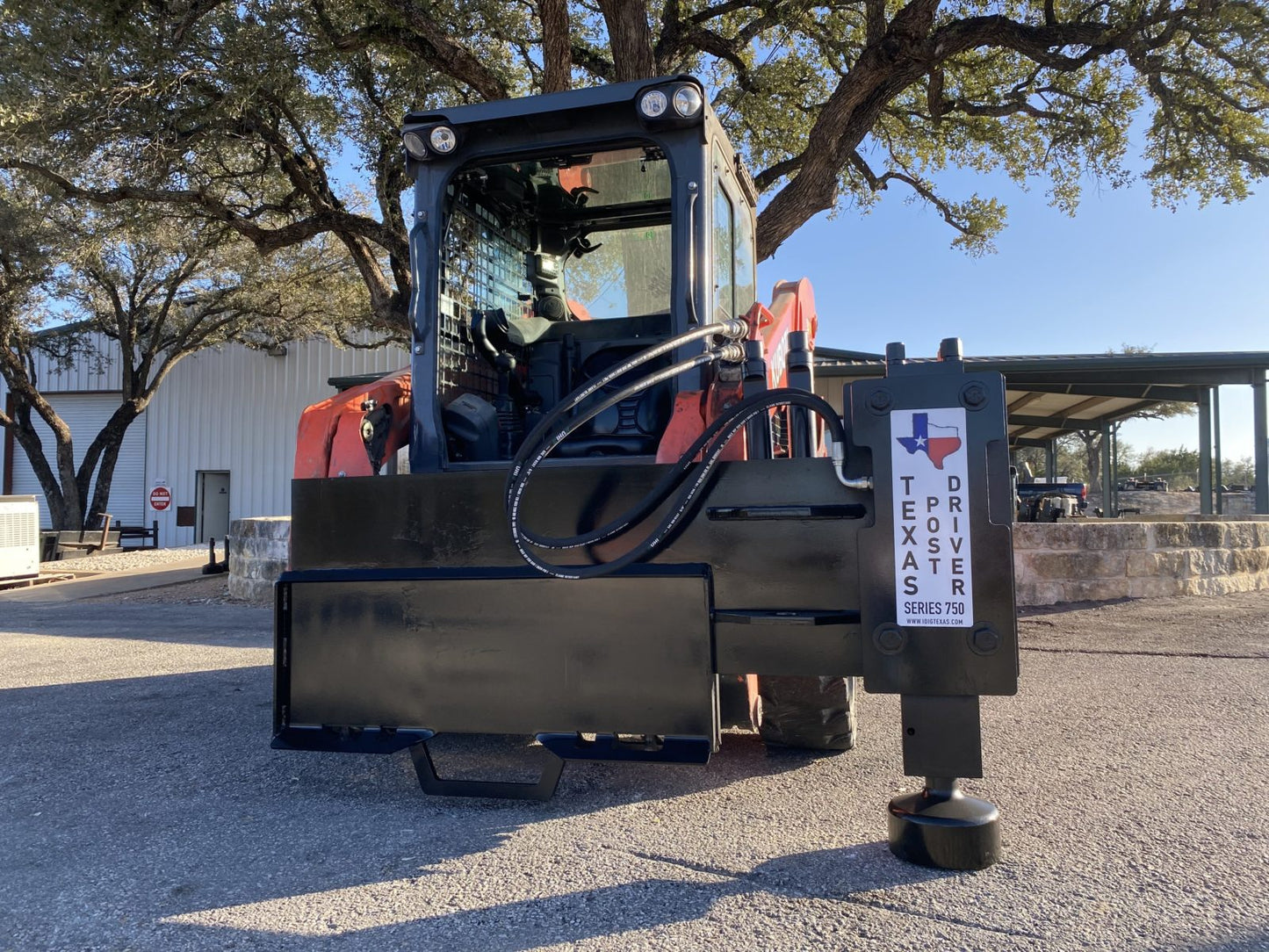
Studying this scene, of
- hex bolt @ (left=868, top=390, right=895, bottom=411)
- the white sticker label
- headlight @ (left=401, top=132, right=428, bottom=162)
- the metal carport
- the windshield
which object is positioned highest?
the metal carport

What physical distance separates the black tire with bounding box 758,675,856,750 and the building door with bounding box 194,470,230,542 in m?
25.9

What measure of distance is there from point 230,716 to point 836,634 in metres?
3.67

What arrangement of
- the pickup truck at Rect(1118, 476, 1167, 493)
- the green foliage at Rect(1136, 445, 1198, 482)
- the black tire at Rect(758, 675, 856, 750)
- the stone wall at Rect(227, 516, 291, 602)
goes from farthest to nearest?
the green foliage at Rect(1136, 445, 1198, 482)
the pickup truck at Rect(1118, 476, 1167, 493)
the stone wall at Rect(227, 516, 291, 602)
the black tire at Rect(758, 675, 856, 750)

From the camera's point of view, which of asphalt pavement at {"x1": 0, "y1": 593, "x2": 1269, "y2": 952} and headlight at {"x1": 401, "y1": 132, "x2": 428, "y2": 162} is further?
headlight at {"x1": 401, "y1": 132, "x2": 428, "y2": 162}

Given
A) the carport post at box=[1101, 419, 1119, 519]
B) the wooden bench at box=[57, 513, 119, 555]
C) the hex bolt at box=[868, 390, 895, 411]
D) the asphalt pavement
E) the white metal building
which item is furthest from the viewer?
the white metal building

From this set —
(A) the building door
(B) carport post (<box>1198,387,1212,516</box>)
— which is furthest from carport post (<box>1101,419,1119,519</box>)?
(A) the building door

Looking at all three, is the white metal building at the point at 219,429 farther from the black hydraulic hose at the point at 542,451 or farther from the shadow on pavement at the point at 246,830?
the black hydraulic hose at the point at 542,451

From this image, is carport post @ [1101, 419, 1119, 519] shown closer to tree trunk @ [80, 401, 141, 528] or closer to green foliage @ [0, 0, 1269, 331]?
green foliage @ [0, 0, 1269, 331]

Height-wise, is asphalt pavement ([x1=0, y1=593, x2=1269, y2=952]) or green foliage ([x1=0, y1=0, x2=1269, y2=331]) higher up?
green foliage ([x1=0, y1=0, x2=1269, y2=331])

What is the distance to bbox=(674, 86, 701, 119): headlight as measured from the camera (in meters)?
3.15

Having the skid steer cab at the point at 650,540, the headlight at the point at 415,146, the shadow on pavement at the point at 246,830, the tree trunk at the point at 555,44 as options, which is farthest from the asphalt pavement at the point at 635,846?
the tree trunk at the point at 555,44

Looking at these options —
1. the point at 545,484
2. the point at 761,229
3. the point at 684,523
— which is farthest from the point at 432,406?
the point at 761,229

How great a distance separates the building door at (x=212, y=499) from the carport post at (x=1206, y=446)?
25309 millimetres

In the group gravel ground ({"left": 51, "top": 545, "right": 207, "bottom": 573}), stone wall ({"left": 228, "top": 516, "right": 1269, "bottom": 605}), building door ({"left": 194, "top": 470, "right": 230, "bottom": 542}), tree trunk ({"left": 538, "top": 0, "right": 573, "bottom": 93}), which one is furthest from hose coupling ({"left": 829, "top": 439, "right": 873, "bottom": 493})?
building door ({"left": 194, "top": 470, "right": 230, "bottom": 542})
